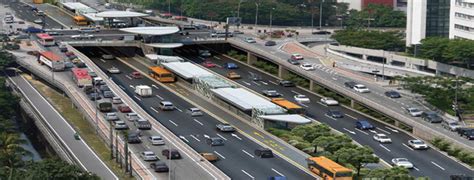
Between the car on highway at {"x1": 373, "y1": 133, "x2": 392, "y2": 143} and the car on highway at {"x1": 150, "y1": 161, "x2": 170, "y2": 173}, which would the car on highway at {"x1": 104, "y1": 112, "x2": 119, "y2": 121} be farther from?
the car on highway at {"x1": 373, "y1": 133, "x2": 392, "y2": 143}

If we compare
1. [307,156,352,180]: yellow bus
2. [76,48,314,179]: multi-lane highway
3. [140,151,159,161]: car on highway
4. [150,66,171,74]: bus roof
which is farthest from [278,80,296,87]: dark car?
[140,151,159,161]: car on highway

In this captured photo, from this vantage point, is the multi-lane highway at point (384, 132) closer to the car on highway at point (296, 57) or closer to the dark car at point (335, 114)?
the dark car at point (335, 114)

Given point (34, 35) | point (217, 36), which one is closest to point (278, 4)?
point (217, 36)

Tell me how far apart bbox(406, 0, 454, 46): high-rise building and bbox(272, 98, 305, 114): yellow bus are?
34717mm

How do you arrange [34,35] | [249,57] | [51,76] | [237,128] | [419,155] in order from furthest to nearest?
[34,35] < [249,57] < [51,76] < [237,128] < [419,155]

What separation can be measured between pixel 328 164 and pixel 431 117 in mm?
25147

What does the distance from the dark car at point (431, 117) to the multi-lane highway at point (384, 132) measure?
326cm

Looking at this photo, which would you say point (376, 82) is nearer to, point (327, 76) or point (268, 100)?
point (327, 76)

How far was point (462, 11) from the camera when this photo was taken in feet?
451

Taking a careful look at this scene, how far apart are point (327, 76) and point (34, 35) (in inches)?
2009

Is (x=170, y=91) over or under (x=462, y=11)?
under

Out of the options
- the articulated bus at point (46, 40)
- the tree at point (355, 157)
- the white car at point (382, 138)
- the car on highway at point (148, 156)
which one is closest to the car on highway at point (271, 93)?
Result: the white car at point (382, 138)

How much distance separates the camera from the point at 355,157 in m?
89.5

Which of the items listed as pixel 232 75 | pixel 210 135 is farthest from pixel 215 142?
pixel 232 75
